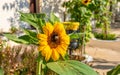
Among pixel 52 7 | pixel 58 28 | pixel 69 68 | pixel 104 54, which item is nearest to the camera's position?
pixel 69 68

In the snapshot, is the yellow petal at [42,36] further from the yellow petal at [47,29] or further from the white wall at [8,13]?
the white wall at [8,13]

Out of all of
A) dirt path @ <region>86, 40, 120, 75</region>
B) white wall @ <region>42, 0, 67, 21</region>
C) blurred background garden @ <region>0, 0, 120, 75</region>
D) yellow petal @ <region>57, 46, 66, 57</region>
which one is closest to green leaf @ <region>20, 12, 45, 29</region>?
blurred background garden @ <region>0, 0, 120, 75</region>

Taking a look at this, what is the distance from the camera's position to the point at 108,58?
8.91m

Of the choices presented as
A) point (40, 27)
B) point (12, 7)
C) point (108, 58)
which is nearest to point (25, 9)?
point (12, 7)

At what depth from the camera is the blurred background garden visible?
5.35ft

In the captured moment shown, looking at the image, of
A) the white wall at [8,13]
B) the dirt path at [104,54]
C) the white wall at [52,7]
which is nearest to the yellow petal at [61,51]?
the dirt path at [104,54]

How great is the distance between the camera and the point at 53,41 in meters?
1.67

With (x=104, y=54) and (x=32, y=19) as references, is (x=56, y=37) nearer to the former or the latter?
(x=32, y=19)

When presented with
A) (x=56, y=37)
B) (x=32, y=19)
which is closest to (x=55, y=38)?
(x=56, y=37)

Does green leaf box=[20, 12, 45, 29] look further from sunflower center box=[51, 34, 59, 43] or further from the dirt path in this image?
the dirt path

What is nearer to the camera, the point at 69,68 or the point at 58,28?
the point at 69,68

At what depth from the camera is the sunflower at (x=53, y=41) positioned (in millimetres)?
1574

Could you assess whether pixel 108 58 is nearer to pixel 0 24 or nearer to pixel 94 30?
pixel 0 24

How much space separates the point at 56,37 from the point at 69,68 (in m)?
0.20
